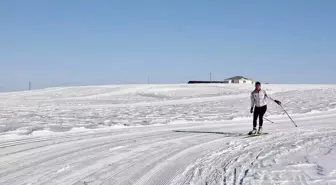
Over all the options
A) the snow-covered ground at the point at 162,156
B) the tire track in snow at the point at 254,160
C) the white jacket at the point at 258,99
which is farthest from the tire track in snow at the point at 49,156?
the white jacket at the point at 258,99

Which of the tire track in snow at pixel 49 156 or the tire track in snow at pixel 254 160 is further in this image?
the tire track in snow at pixel 49 156

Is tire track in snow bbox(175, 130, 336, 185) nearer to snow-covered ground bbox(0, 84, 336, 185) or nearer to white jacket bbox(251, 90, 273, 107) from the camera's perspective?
snow-covered ground bbox(0, 84, 336, 185)

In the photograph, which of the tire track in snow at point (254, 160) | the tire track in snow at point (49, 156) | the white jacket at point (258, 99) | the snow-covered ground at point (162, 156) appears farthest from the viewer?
the white jacket at point (258, 99)

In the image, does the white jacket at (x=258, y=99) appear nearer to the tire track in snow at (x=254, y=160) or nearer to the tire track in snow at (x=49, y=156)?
the tire track in snow at (x=254, y=160)

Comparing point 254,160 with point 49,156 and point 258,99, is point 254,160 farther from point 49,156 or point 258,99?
point 258,99

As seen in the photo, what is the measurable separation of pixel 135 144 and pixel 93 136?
242cm

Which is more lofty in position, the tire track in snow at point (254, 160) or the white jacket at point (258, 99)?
the white jacket at point (258, 99)

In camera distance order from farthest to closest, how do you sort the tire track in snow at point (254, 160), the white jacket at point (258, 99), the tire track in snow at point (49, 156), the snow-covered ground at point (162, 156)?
the white jacket at point (258, 99) → the tire track in snow at point (49, 156) → the snow-covered ground at point (162, 156) → the tire track in snow at point (254, 160)

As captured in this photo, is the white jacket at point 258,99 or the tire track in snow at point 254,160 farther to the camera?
the white jacket at point 258,99

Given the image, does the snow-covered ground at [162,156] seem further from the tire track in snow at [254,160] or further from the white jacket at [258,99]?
the white jacket at [258,99]

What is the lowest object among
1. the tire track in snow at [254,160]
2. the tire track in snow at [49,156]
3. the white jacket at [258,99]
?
the tire track in snow at [49,156]

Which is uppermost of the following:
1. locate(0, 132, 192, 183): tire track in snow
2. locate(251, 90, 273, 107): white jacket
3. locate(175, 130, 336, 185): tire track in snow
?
locate(251, 90, 273, 107): white jacket

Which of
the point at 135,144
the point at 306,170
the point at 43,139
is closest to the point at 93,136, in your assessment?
the point at 43,139

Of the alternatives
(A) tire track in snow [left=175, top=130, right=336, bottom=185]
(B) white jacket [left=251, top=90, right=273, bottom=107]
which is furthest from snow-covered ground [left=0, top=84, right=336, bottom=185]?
(B) white jacket [left=251, top=90, right=273, bottom=107]
